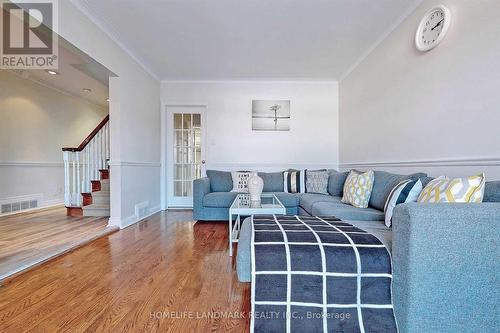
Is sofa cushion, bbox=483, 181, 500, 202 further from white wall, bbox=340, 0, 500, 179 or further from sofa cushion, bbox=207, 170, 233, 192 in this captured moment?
sofa cushion, bbox=207, 170, 233, 192

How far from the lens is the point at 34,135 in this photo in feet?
14.8

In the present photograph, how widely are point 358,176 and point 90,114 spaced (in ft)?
20.8

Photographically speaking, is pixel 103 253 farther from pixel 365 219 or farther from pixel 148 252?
pixel 365 219

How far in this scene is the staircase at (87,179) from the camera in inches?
149

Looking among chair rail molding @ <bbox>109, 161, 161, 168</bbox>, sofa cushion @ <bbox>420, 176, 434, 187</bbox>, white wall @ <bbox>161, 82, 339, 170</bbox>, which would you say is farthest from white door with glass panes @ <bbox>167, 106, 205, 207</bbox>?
sofa cushion @ <bbox>420, 176, 434, 187</bbox>

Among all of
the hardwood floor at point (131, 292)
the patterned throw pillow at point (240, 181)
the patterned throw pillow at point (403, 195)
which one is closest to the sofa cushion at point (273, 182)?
the patterned throw pillow at point (240, 181)

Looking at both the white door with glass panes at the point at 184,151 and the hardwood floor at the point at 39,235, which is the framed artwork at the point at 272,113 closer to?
the white door with glass panes at the point at 184,151

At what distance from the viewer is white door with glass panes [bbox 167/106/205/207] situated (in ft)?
14.8

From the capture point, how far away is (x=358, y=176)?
2453 mm

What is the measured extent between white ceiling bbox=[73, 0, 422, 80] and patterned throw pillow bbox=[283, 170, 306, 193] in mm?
1695

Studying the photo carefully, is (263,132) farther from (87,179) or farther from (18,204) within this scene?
(18,204)

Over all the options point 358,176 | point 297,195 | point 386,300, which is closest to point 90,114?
point 297,195

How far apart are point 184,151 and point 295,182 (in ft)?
7.22

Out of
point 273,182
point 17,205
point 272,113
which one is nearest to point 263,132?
point 272,113
